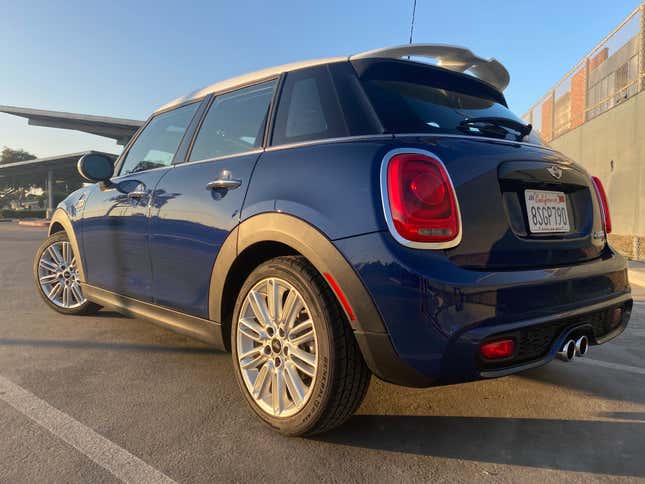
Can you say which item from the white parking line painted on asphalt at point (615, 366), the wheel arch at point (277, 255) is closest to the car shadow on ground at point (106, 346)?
the wheel arch at point (277, 255)

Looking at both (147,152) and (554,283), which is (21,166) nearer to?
(147,152)

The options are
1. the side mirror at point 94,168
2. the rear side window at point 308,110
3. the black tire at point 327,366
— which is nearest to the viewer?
the black tire at point 327,366

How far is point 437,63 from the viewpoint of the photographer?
2.50 meters

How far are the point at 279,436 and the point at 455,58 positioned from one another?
6.77 ft

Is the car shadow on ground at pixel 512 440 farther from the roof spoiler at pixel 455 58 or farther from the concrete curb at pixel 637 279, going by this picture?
the concrete curb at pixel 637 279

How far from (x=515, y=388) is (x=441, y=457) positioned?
0.95m

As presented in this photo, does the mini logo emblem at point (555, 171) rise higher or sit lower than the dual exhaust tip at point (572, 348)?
higher

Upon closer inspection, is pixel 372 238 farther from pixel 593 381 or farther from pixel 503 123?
pixel 593 381

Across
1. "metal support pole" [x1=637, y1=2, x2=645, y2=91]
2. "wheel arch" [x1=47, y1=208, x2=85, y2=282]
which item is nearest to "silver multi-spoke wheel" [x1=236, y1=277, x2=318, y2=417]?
"wheel arch" [x1=47, y1=208, x2=85, y2=282]

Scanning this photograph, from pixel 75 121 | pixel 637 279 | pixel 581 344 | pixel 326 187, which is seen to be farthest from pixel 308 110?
pixel 75 121

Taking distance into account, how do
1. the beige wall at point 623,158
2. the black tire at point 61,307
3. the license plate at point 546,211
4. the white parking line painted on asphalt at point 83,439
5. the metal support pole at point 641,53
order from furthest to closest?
the beige wall at point 623,158, the metal support pole at point 641,53, the black tire at point 61,307, the license plate at point 546,211, the white parking line painted on asphalt at point 83,439

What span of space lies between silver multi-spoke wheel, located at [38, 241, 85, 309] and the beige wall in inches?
405

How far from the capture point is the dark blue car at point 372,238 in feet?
5.64

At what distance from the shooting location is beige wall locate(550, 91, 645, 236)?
994cm
